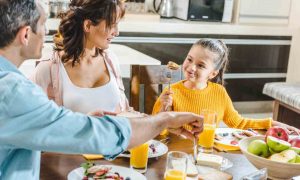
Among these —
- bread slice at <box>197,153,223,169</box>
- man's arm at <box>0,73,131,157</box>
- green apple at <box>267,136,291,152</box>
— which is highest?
man's arm at <box>0,73,131,157</box>

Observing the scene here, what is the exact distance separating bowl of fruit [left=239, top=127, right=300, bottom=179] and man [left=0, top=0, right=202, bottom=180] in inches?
17.9

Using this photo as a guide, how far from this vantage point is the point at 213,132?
1.77 metres

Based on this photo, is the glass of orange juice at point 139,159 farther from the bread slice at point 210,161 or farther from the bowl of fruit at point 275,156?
the bowl of fruit at point 275,156

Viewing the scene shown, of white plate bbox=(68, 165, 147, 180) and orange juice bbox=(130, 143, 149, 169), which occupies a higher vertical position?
orange juice bbox=(130, 143, 149, 169)

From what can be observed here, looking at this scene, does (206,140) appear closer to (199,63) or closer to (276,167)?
(276,167)

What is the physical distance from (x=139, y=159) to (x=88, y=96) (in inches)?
26.6

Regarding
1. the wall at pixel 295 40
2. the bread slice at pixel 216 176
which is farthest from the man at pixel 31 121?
the wall at pixel 295 40

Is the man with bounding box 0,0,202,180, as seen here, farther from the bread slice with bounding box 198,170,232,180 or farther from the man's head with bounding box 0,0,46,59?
the bread slice with bounding box 198,170,232,180

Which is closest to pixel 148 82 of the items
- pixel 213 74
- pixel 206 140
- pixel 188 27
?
pixel 213 74

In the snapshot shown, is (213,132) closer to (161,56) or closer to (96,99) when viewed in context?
(96,99)

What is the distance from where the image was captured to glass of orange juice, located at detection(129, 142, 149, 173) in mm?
1510

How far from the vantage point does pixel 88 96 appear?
2104mm

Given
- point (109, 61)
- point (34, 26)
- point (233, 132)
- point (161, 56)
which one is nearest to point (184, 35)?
point (161, 56)

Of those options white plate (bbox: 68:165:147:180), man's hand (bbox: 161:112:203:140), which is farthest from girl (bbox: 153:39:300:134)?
white plate (bbox: 68:165:147:180)
